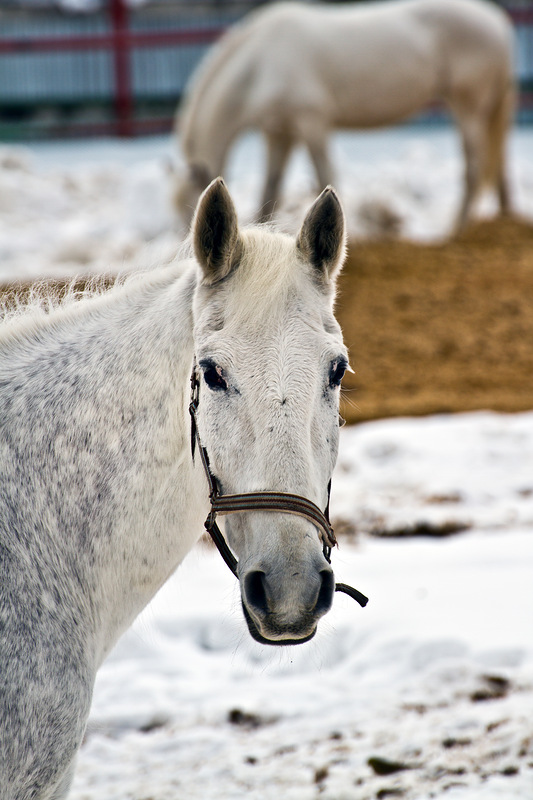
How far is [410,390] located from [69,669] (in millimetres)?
4742

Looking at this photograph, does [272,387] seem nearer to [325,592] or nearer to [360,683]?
[325,592]

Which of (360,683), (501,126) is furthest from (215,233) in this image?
(501,126)

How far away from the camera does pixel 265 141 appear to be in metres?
8.78

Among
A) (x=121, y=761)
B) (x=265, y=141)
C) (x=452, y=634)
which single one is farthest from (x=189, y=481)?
(x=265, y=141)

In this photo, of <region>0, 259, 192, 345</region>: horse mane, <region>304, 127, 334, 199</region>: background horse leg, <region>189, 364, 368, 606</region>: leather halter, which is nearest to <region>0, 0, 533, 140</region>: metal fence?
<region>304, 127, 334, 199</region>: background horse leg

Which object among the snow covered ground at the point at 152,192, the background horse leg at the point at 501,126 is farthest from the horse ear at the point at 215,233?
the background horse leg at the point at 501,126

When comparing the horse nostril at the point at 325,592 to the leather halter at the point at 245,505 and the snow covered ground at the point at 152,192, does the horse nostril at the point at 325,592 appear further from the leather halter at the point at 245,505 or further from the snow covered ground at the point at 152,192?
the snow covered ground at the point at 152,192

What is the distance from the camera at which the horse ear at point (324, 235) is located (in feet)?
5.82

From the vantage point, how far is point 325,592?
4.99ft

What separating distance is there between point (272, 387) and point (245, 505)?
231mm

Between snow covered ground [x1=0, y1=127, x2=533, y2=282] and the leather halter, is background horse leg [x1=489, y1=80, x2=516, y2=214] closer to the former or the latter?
snow covered ground [x1=0, y1=127, x2=533, y2=282]

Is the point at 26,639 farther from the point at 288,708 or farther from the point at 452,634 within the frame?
the point at 452,634

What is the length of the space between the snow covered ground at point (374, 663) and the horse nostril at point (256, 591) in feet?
0.72

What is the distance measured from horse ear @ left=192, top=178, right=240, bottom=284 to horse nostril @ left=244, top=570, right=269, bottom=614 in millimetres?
630
